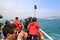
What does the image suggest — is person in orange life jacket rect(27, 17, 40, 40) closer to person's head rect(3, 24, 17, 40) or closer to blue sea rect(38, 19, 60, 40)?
person's head rect(3, 24, 17, 40)

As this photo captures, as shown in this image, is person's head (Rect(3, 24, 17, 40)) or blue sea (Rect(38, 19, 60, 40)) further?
blue sea (Rect(38, 19, 60, 40))

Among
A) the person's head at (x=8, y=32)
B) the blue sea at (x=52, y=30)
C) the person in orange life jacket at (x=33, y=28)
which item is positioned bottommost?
the blue sea at (x=52, y=30)

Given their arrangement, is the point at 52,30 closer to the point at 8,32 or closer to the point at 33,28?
the point at 33,28

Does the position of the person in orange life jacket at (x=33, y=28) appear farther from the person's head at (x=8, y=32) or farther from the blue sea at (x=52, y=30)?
the blue sea at (x=52, y=30)

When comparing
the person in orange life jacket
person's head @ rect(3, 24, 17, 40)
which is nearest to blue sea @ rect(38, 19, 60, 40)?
the person in orange life jacket

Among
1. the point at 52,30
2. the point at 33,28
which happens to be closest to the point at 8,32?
the point at 33,28

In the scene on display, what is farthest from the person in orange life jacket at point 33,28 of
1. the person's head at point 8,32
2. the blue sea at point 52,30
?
the blue sea at point 52,30

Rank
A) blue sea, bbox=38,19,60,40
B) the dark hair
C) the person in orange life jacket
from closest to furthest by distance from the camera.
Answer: the dark hair, the person in orange life jacket, blue sea, bbox=38,19,60,40

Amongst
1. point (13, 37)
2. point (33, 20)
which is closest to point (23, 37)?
point (33, 20)

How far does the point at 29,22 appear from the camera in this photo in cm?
846

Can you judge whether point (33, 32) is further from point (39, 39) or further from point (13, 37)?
point (13, 37)

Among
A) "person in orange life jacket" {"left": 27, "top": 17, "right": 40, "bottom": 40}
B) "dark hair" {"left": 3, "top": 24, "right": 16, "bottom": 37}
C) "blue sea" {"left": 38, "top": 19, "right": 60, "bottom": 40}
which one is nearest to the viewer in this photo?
"dark hair" {"left": 3, "top": 24, "right": 16, "bottom": 37}

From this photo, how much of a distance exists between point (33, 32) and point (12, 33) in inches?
185

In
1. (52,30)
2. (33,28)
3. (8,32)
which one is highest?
(8,32)
